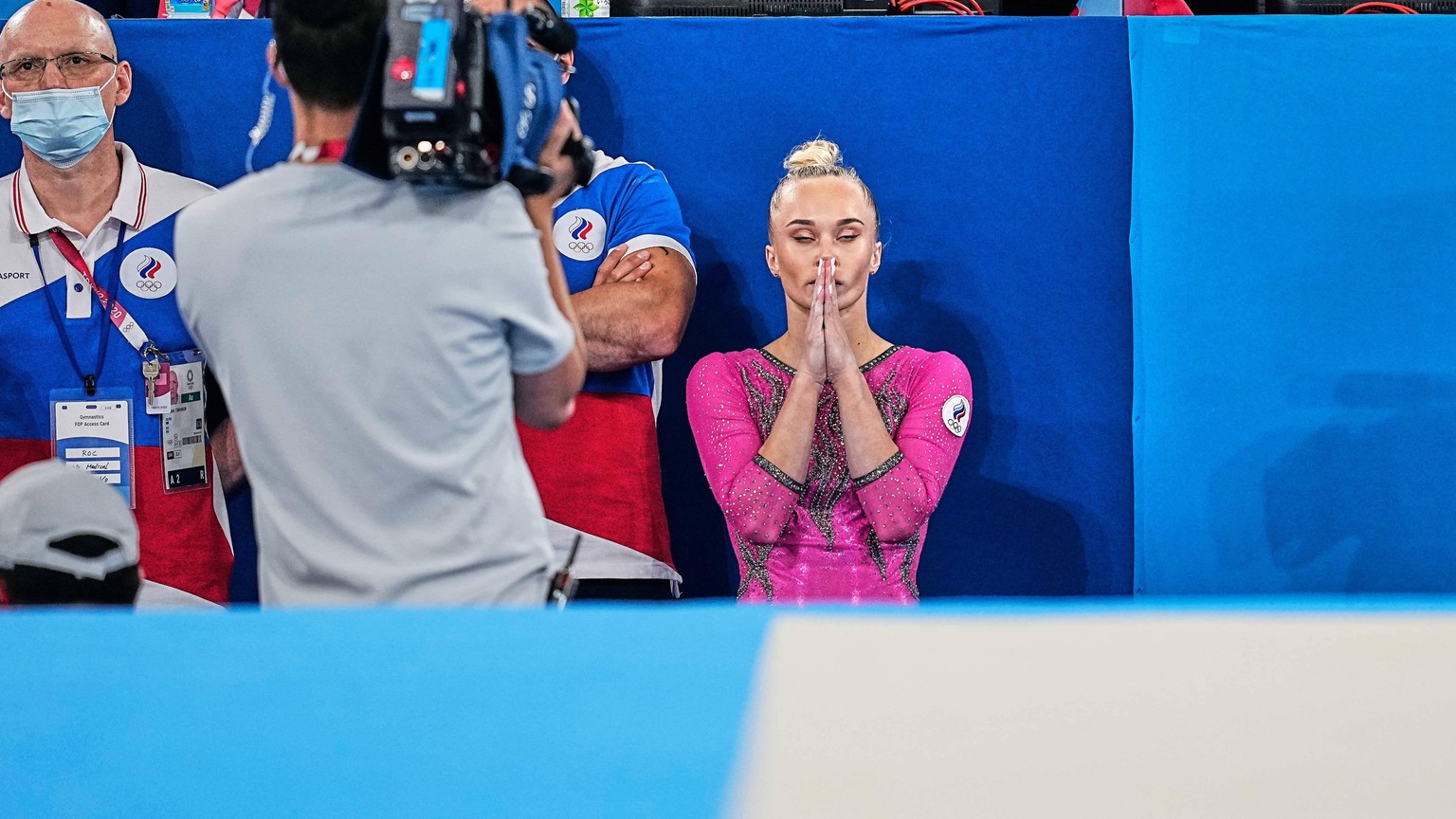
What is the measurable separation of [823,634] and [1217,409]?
5.77 feet

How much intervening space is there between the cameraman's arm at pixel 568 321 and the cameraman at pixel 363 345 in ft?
0.09

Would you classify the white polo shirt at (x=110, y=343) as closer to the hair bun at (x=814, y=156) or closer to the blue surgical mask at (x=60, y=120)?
the blue surgical mask at (x=60, y=120)

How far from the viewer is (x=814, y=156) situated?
95.3 inches

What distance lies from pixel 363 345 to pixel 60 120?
152 centimetres

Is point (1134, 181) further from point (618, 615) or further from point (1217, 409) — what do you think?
point (618, 615)

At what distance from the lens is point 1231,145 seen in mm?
2561

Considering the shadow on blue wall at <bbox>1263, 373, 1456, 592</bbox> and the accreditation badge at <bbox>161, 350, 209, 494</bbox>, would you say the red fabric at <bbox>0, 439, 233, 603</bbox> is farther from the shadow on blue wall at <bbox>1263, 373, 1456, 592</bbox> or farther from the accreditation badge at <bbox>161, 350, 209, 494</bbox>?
the shadow on blue wall at <bbox>1263, 373, 1456, 592</bbox>

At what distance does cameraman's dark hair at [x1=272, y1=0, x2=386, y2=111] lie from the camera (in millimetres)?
1296

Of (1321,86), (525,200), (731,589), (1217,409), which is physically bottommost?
(731,589)

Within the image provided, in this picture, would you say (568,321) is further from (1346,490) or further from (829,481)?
(1346,490)

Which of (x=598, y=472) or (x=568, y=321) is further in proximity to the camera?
(x=598, y=472)

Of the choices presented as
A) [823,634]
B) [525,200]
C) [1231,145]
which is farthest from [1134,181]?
[823,634]

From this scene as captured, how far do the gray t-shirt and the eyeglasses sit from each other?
1365 mm

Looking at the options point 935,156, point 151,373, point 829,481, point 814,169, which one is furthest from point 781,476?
point 151,373
